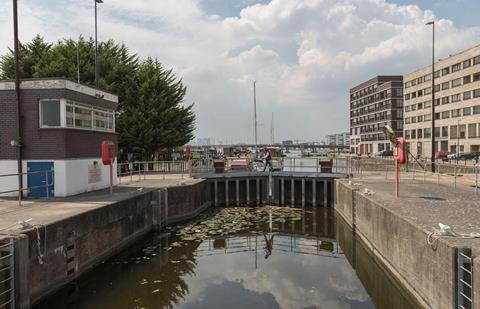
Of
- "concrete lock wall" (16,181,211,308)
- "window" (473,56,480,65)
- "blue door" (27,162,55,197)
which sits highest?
"window" (473,56,480,65)

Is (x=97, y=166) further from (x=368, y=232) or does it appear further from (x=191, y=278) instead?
(x=368, y=232)

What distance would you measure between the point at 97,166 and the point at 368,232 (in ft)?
44.7

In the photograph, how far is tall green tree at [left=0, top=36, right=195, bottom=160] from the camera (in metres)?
35.5

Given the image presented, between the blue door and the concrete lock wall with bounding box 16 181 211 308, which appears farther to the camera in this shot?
the blue door

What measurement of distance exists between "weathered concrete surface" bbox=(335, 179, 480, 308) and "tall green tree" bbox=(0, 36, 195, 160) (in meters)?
21.7

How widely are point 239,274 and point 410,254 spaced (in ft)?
19.1

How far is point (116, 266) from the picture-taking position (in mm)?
14117

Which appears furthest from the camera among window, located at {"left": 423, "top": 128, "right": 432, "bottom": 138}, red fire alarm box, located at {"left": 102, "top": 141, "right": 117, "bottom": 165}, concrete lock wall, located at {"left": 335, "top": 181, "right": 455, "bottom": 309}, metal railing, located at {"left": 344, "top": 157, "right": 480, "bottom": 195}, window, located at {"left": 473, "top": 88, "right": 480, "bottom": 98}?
window, located at {"left": 423, "top": 128, "right": 432, "bottom": 138}

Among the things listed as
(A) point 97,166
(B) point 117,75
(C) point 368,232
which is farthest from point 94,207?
(B) point 117,75

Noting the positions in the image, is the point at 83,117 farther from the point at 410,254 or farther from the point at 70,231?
the point at 410,254

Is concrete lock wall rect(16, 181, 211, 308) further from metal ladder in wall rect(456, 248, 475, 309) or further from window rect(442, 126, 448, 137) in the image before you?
window rect(442, 126, 448, 137)

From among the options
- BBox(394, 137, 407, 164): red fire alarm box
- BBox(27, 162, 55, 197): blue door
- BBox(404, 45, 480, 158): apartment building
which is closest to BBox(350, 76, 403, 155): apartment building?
BBox(404, 45, 480, 158): apartment building

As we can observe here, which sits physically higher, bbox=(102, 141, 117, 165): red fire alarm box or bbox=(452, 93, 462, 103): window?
bbox=(452, 93, 462, 103): window

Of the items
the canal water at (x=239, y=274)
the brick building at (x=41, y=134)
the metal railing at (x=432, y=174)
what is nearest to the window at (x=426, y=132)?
the metal railing at (x=432, y=174)
